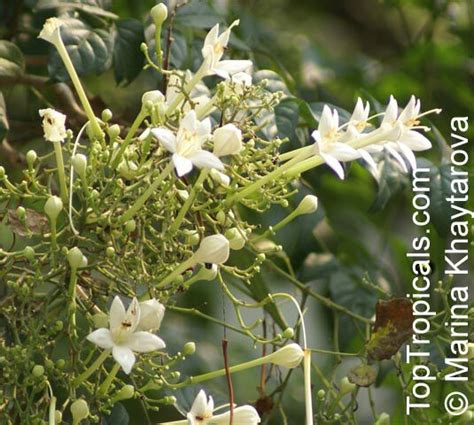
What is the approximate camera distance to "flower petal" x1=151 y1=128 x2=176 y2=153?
79 cm

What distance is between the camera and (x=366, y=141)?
0.92m

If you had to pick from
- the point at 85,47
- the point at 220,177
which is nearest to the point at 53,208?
the point at 220,177

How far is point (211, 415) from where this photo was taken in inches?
34.4

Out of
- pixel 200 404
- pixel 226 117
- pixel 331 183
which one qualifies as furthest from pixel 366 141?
pixel 331 183

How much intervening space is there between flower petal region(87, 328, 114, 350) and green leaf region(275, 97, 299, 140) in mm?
390

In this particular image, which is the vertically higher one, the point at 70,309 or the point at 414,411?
the point at 70,309

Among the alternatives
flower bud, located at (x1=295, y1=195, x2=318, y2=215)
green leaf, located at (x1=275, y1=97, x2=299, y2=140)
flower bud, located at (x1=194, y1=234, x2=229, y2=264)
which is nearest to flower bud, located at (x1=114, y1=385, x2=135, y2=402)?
flower bud, located at (x1=194, y1=234, x2=229, y2=264)

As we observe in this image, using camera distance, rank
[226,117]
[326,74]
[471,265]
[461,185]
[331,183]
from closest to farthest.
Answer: [226,117] → [461,185] → [471,265] → [331,183] → [326,74]

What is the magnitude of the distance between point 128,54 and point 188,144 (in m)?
Answer: 0.42

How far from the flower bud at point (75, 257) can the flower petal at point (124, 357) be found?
0.08 metres

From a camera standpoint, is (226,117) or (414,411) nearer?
(226,117)

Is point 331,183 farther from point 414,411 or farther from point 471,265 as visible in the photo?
point 414,411

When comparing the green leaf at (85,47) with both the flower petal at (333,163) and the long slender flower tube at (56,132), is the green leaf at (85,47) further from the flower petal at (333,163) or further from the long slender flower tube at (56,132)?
the flower petal at (333,163)

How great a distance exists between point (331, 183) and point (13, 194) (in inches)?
38.8
